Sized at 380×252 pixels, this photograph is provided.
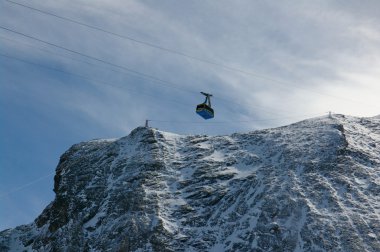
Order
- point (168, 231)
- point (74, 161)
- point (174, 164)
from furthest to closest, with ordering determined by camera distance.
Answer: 1. point (74, 161)
2. point (174, 164)
3. point (168, 231)

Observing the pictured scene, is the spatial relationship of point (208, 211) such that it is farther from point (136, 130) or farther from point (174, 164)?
point (136, 130)

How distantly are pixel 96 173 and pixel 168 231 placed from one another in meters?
15.5

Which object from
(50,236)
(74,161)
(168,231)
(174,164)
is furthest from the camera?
(74,161)

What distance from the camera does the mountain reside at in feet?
161

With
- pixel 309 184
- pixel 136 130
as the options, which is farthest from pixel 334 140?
pixel 136 130

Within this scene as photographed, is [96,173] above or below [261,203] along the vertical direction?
above

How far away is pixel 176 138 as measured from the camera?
71.3 metres

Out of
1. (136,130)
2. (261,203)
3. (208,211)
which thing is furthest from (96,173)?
(261,203)

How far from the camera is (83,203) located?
196 feet

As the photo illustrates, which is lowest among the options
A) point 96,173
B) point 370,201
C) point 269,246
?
point 269,246

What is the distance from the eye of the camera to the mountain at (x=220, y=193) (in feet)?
161

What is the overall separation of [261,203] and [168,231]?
857cm

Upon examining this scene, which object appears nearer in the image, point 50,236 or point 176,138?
point 50,236

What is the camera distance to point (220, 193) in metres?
56.9
